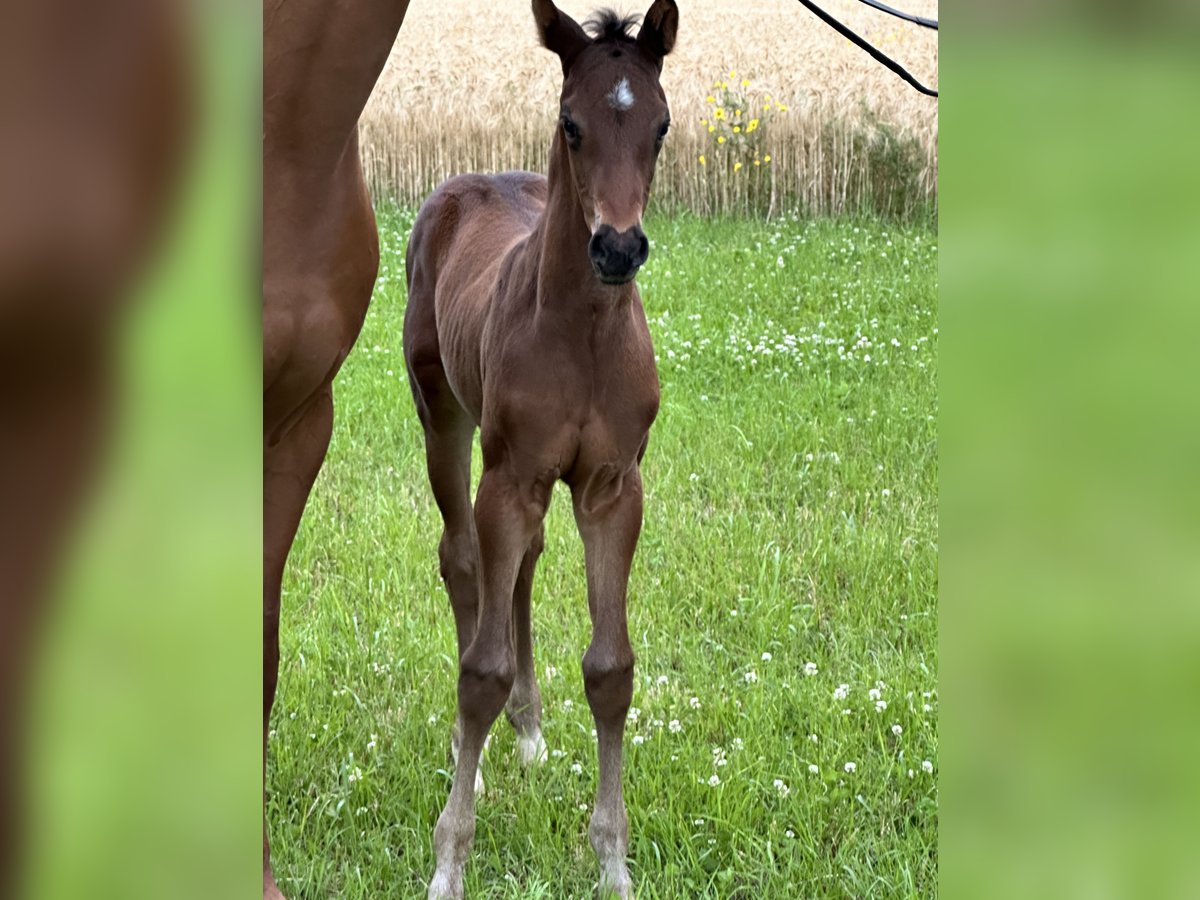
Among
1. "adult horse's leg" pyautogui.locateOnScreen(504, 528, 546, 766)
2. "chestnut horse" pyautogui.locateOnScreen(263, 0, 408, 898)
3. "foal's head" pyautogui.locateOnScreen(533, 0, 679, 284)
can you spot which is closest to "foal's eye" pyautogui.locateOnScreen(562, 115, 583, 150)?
"foal's head" pyautogui.locateOnScreen(533, 0, 679, 284)

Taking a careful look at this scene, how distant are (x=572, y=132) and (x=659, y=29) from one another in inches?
12.8

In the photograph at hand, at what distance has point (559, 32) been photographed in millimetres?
2889

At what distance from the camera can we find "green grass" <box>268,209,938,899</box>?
124 inches

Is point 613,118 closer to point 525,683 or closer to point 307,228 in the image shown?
point 307,228

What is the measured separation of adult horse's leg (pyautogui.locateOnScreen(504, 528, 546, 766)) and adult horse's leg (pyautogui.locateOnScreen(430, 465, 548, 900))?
0.54 meters

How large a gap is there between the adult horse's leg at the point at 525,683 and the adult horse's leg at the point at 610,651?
596 mm

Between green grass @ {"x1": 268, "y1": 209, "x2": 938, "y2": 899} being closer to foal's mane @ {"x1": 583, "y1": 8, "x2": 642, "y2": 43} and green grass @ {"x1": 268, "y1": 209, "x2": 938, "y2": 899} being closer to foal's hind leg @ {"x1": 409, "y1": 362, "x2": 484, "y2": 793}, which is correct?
foal's hind leg @ {"x1": 409, "y1": 362, "x2": 484, "y2": 793}
